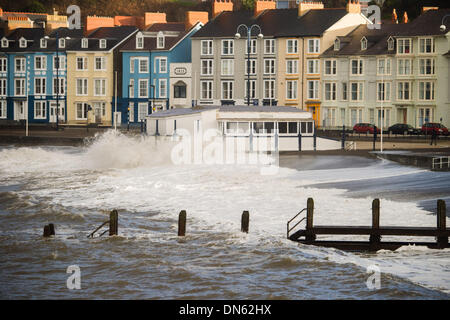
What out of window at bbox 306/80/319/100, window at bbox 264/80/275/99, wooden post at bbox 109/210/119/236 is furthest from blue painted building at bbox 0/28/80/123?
wooden post at bbox 109/210/119/236

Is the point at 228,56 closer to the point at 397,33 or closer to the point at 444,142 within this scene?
the point at 397,33

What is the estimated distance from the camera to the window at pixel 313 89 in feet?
307

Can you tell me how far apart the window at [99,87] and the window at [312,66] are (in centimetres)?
2423

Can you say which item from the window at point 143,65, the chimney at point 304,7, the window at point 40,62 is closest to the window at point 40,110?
the window at point 40,62

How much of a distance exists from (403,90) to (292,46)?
45.1 feet

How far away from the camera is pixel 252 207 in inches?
1500

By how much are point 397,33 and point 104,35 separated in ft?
117

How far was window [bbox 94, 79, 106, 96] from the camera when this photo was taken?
10375 cm

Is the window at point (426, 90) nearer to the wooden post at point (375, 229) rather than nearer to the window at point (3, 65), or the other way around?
the window at point (3, 65)

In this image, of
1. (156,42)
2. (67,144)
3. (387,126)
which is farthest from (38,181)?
(156,42)

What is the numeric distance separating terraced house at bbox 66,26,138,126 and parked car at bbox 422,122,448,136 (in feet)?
126

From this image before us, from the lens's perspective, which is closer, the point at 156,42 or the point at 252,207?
the point at 252,207

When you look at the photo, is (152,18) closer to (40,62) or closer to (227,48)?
(40,62)
